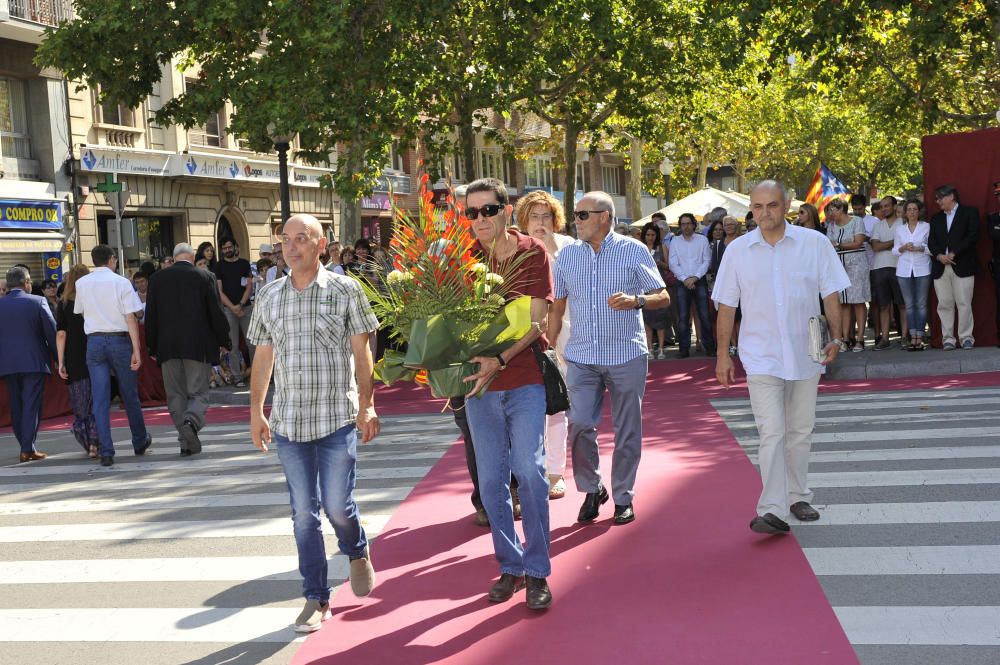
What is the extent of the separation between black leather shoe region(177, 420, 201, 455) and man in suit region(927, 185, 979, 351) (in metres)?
9.65

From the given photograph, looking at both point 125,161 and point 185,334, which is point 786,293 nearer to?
point 185,334

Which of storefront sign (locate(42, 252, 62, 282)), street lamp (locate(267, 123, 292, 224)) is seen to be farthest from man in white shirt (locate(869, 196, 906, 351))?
storefront sign (locate(42, 252, 62, 282))

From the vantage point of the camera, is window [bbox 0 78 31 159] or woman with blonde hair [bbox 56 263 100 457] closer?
woman with blonde hair [bbox 56 263 100 457]

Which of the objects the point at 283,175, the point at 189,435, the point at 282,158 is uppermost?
the point at 282,158

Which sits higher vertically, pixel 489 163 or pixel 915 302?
pixel 489 163

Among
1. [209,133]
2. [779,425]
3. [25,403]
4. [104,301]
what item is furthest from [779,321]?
[209,133]

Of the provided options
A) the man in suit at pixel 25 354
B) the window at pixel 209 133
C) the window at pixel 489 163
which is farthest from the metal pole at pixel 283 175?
the window at pixel 489 163

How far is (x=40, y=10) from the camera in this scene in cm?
2562

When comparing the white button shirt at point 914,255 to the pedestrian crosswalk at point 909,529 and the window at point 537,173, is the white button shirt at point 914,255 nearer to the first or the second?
the pedestrian crosswalk at point 909,529

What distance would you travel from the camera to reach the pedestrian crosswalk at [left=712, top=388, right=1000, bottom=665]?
16.5 ft

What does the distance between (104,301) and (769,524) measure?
22.5ft

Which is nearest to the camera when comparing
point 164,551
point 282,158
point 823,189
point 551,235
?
point 164,551

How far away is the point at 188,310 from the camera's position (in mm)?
11328

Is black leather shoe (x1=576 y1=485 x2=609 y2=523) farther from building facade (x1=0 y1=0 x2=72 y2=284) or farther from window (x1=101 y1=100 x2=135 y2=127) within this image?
window (x1=101 y1=100 x2=135 y2=127)
